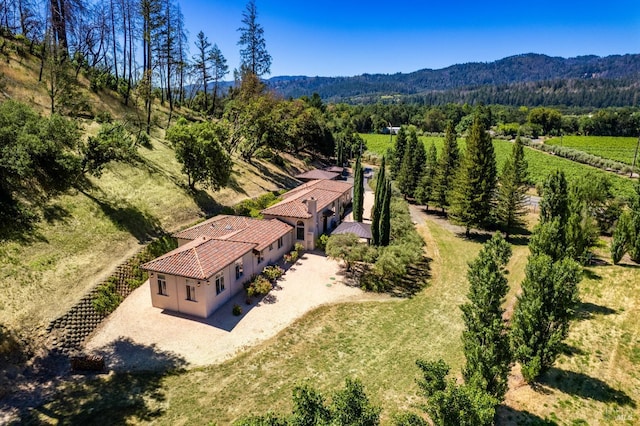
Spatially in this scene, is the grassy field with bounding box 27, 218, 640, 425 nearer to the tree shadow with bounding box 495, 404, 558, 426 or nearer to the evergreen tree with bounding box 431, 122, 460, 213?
the tree shadow with bounding box 495, 404, 558, 426

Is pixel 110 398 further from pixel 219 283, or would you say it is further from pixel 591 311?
pixel 591 311

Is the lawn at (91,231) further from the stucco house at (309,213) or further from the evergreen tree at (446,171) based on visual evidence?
the evergreen tree at (446,171)

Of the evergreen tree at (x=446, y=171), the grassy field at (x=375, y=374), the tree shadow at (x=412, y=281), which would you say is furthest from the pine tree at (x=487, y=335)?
the evergreen tree at (x=446, y=171)

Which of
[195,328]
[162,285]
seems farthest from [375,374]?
[162,285]

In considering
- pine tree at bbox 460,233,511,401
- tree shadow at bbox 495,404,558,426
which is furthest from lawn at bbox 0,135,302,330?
tree shadow at bbox 495,404,558,426

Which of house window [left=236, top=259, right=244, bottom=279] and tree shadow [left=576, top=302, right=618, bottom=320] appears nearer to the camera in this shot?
tree shadow [left=576, top=302, right=618, bottom=320]
